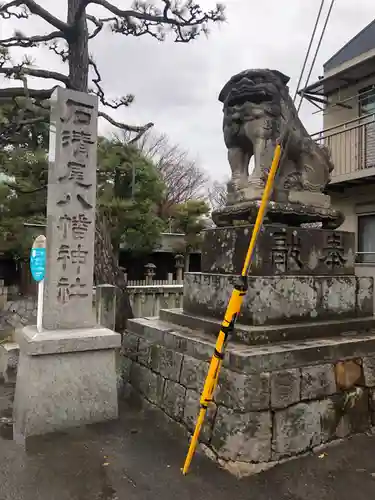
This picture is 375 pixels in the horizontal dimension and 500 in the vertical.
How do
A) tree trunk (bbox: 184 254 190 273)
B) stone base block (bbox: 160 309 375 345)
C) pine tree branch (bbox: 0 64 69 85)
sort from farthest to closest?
tree trunk (bbox: 184 254 190 273) → pine tree branch (bbox: 0 64 69 85) → stone base block (bbox: 160 309 375 345)

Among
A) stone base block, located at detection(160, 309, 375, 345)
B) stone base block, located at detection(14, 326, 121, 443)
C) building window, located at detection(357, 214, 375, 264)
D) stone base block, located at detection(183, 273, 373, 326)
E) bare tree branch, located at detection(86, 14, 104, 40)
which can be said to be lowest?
stone base block, located at detection(14, 326, 121, 443)

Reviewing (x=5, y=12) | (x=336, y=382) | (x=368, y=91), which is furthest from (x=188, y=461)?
(x=368, y=91)

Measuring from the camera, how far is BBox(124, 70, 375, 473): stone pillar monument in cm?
275

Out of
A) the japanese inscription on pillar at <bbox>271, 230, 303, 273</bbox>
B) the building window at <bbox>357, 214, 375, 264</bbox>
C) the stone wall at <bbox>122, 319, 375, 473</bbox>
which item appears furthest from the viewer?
the building window at <bbox>357, 214, 375, 264</bbox>

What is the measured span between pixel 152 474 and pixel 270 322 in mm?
1384

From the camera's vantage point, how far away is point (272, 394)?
2.73 metres

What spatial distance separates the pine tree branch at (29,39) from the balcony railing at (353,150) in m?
6.24

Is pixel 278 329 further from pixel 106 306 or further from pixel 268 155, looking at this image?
pixel 106 306

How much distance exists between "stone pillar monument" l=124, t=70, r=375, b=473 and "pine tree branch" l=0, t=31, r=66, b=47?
5.44 m

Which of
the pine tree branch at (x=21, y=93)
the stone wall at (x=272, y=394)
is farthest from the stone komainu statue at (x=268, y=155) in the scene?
the pine tree branch at (x=21, y=93)

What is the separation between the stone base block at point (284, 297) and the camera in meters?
3.18

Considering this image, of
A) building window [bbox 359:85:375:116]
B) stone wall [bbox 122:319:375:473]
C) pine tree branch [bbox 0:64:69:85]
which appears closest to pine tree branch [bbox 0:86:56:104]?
pine tree branch [bbox 0:64:69:85]

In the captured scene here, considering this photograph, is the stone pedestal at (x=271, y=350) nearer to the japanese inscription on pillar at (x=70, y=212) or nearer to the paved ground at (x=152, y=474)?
the paved ground at (x=152, y=474)

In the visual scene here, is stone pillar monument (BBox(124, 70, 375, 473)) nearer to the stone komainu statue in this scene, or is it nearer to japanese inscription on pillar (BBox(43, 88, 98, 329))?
the stone komainu statue
